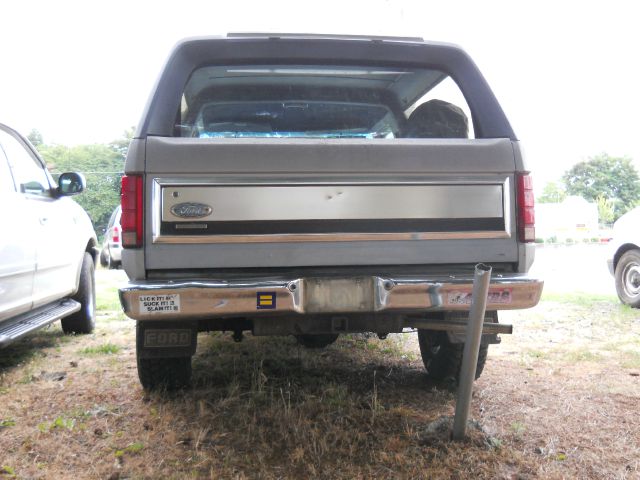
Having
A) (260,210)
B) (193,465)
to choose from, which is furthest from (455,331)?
(193,465)

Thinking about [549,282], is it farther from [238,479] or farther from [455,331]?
[238,479]

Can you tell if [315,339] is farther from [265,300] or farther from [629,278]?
[629,278]

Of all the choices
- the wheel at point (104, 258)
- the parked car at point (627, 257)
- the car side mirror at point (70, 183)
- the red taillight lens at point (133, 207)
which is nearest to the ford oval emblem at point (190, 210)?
the red taillight lens at point (133, 207)

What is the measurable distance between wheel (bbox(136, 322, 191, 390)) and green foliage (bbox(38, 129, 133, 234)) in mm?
1133

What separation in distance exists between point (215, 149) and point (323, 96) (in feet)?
4.56

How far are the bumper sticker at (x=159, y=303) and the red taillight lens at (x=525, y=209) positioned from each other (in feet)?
5.72

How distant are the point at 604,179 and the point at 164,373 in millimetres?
26569

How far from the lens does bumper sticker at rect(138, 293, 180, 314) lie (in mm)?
2471

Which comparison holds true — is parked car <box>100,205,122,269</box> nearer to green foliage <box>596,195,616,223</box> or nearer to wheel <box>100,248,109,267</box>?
wheel <box>100,248,109,267</box>

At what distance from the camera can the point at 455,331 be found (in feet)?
9.34

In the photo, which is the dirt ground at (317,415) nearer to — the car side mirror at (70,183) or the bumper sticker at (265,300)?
the bumper sticker at (265,300)

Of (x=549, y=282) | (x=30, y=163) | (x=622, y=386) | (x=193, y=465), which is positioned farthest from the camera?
(x=549, y=282)

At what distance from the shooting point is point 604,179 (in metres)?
25.5

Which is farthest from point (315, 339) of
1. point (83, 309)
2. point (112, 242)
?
point (112, 242)
